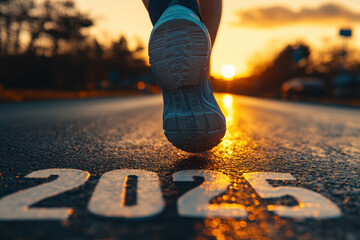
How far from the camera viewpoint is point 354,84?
26562mm

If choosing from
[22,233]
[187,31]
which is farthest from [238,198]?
[187,31]

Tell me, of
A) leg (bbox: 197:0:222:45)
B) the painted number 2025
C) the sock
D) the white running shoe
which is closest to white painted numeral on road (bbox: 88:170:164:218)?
the painted number 2025

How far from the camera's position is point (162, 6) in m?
1.78

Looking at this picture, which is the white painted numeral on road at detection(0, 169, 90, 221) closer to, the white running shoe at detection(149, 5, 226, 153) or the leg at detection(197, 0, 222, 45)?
the white running shoe at detection(149, 5, 226, 153)

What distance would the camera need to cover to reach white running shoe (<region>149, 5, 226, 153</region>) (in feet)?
5.19

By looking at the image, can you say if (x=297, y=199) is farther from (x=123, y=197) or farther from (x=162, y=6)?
(x=162, y=6)

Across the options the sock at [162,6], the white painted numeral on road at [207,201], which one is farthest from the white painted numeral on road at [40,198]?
the sock at [162,6]

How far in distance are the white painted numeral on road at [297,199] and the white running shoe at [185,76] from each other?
33 centimetres

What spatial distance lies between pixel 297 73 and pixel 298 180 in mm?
60390

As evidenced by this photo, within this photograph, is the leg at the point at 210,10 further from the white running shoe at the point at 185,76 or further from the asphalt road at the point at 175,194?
the asphalt road at the point at 175,194

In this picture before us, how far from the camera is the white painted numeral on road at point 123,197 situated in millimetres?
941

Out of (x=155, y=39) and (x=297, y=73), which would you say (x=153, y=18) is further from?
(x=297, y=73)

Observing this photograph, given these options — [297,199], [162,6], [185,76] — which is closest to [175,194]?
[297,199]

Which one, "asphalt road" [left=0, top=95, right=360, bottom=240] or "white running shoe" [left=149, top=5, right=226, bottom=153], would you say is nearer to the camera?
"asphalt road" [left=0, top=95, right=360, bottom=240]
